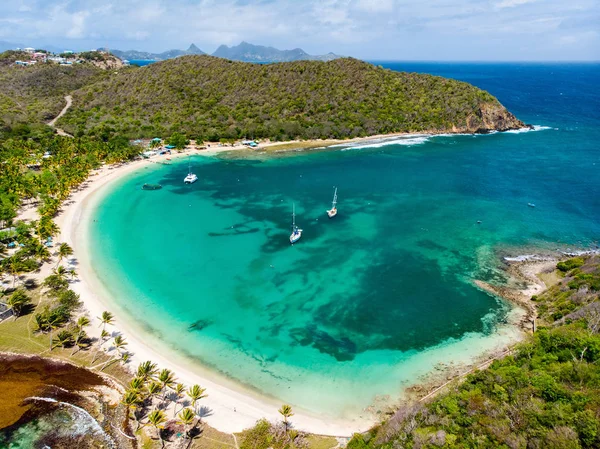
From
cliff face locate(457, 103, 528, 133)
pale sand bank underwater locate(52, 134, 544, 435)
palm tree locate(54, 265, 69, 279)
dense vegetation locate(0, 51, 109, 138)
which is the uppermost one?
Result: dense vegetation locate(0, 51, 109, 138)

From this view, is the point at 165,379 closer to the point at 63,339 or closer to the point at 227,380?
the point at 227,380

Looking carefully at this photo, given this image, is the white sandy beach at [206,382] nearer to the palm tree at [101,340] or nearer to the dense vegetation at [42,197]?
the palm tree at [101,340]

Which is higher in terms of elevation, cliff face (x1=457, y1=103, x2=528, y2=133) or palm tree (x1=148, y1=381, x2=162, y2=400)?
cliff face (x1=457, y1=103, x2=528, y2=133)

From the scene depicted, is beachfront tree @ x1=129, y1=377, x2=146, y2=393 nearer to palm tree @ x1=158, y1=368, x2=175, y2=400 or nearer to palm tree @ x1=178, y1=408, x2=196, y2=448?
palm tree @ x1=158, y1=368, x2=175, y2=400

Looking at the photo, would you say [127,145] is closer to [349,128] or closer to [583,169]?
[349,128]

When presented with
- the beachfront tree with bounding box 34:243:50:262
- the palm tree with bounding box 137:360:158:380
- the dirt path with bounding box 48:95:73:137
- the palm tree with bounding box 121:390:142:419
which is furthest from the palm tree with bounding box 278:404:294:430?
the dirt path with bounding box 48:95:73:137

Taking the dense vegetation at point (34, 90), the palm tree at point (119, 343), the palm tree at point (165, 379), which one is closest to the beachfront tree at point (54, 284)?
the palm tree at point (119, 343)
